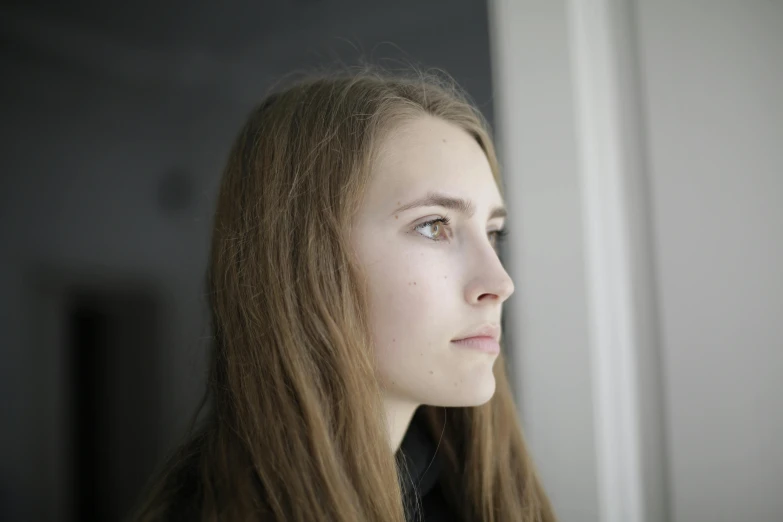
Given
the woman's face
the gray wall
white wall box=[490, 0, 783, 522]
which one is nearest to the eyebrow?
the woman's face

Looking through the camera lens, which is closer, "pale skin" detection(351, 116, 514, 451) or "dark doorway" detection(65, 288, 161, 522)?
"pale skin" detection(351, 116, 514, 451)

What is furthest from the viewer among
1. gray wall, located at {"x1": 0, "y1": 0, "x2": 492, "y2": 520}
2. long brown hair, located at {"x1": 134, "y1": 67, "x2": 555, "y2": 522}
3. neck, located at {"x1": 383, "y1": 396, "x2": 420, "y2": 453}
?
gray wall, located at {"x1": 0, "y1": 0, "x2": 492, "y2": 520}

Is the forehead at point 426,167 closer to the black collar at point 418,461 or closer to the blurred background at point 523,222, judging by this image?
the blurred background at point 523,222

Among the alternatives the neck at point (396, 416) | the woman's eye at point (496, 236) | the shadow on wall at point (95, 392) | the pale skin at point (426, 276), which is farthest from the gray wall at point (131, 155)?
the neck at point (396, 416)

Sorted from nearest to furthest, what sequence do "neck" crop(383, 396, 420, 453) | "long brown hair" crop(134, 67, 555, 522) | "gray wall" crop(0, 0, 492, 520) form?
1. "long brown hair" crop(134, 67, 555, 522)
2. "neck" crop(383, 396, 420, 453)
3. "gray wall" crop(0, 0, 492, 520)

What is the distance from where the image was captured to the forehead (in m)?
0.75

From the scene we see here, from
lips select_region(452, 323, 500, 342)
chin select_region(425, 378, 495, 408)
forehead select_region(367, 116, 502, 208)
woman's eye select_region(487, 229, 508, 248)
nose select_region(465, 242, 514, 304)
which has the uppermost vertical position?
forehead select_region(367, 116, 502, 208)

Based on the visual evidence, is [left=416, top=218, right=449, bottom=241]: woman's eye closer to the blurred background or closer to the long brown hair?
the long brown hair

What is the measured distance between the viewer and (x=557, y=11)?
91 cm

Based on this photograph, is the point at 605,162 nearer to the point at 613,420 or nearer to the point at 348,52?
the point at 613,420

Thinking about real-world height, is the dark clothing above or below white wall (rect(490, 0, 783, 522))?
below

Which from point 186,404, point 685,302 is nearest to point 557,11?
point 685,302

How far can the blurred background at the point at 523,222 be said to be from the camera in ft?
2.26

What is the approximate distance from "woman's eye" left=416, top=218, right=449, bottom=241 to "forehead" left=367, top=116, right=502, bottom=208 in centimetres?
5
